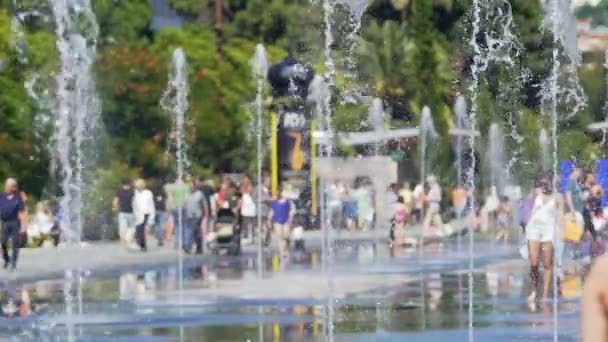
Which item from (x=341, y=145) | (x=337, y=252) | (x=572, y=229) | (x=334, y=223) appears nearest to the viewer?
(x=572, y=229)

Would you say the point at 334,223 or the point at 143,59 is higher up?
the point at 143,59

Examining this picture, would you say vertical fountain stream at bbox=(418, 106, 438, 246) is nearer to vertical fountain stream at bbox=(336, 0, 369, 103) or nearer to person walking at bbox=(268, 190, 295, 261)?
vertical fountain stream at bbox=(336, 0, 369, 103)

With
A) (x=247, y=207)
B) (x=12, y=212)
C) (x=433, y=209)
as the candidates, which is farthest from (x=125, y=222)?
(x=12, y=212)

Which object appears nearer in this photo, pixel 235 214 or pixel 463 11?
pixel 235 214

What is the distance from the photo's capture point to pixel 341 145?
1866 inches

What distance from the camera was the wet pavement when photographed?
14.3 meters

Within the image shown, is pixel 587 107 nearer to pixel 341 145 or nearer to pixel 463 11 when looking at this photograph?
pixel 463 11

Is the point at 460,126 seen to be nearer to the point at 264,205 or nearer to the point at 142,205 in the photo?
the point at 264,205

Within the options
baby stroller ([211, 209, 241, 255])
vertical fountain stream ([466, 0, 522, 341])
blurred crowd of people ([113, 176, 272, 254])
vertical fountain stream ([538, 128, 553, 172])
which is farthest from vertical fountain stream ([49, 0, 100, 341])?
vertical fountain stream ([466, 0, 522, 341])

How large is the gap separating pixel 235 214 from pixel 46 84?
12669 millimetres

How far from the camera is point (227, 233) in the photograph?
3056 centimetres

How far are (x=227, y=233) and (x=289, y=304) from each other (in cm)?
1312

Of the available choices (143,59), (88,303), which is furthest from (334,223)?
(88,303)

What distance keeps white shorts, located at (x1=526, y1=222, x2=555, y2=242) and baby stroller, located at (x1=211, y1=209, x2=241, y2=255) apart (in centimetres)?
1222
